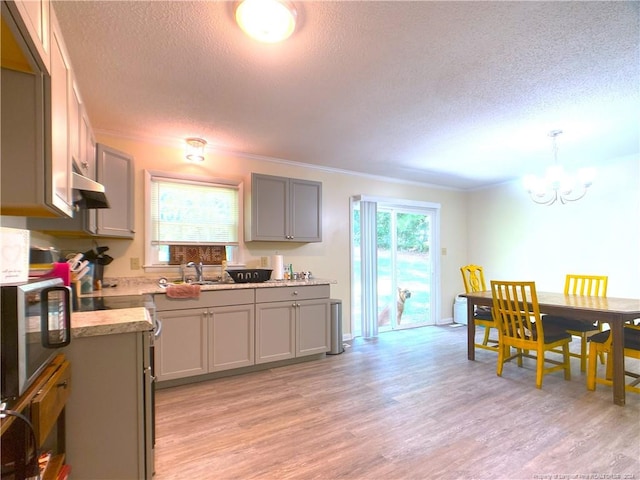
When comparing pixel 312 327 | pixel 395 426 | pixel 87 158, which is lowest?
pixel 395 426

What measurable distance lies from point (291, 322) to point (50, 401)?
8.19 ft

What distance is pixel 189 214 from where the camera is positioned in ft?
11.7

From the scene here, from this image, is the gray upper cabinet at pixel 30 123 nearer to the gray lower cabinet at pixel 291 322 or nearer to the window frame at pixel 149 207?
the window frame at pixel 149 207

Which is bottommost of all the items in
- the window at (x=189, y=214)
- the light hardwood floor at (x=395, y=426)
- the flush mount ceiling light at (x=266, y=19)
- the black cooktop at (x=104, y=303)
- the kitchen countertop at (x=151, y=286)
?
the light hardwood floor at (x=395, y=426)

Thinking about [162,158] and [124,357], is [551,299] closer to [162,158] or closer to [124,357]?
[124,357]

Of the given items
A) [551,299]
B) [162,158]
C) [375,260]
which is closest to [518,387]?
[551,299]

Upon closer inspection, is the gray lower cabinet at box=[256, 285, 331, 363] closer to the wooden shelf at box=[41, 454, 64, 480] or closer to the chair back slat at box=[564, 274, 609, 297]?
the wooden shelf at box=[41, 454, 64, 480]

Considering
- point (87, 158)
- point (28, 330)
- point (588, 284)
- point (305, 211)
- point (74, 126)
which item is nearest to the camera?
point (28, 330)

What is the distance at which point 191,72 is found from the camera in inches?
84.0

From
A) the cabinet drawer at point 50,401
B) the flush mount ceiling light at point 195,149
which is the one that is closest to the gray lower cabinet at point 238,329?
the flush mount ceiling light at point 195,149

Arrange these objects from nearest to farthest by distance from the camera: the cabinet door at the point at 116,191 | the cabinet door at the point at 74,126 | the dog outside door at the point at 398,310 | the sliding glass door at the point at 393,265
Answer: the cabinet door at the point at 74,126 → the cabinet door at the point at 116,191 → the sliding glass door at the point at 393,265 → the dog outside door at the point at 398,310

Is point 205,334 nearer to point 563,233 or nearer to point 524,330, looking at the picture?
point 524,330

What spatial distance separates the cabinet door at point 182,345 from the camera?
2828mm

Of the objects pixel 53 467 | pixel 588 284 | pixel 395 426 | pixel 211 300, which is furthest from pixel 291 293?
pixel 588 284
